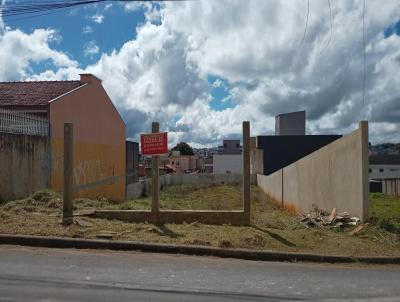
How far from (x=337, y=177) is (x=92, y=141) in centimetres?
2059

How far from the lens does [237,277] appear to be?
7.29 meters

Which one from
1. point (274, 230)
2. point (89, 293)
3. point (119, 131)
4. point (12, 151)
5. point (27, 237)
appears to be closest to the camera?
point (89, 293)

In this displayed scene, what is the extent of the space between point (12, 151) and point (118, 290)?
11.0 meters

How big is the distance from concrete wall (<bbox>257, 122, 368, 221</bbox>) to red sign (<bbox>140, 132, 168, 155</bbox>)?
14.0 ft

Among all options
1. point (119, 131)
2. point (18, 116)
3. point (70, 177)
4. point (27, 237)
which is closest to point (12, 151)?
point (18, 116)

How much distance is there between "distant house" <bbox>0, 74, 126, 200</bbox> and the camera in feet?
79.0

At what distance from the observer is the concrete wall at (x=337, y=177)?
439 inches

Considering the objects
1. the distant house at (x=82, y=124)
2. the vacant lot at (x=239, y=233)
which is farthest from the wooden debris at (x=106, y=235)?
the distant house at (x=82, y=124)

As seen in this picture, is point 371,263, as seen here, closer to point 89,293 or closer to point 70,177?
point 89,293

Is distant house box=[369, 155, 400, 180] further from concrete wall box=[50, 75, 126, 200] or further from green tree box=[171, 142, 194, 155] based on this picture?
green tree box=[171, 142, 194, 155]

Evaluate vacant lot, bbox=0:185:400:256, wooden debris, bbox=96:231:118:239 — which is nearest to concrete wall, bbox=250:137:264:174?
vacant lot, bbox=0:185:400:256

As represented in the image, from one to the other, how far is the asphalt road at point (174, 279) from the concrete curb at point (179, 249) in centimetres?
24

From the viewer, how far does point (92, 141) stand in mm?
31359

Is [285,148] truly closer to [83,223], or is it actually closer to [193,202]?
[193,202]
